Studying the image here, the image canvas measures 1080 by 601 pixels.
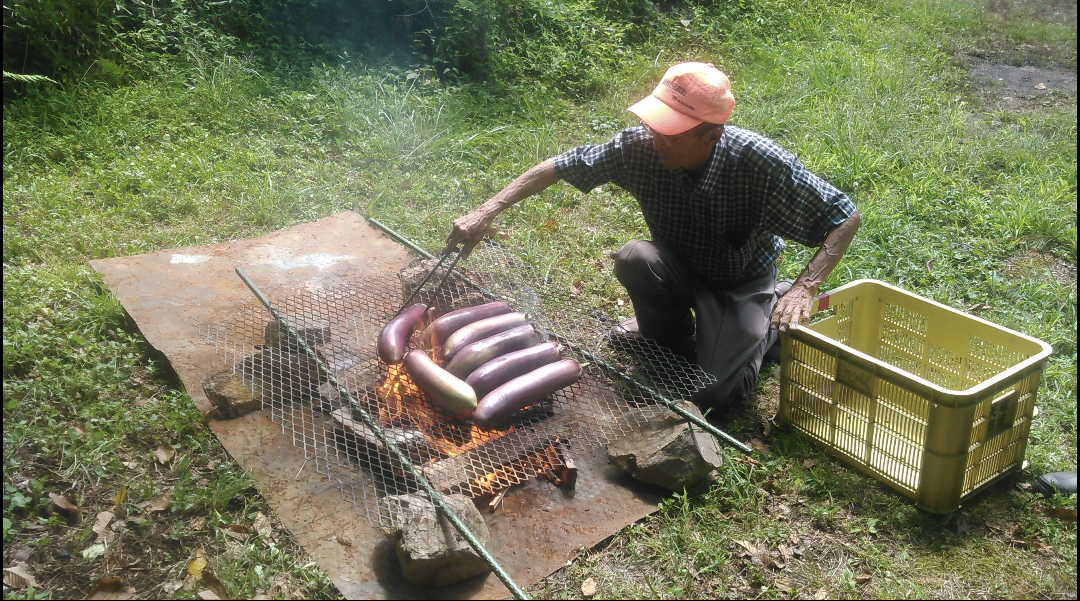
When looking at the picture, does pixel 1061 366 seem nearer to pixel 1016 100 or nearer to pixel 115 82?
pixel 1016 100

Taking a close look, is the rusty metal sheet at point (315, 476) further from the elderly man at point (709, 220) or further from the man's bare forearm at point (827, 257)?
the man's bare forearm at point (827, 257)

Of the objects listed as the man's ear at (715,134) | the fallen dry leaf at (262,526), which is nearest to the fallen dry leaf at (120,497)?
the fallen dry leaf at (262,526)

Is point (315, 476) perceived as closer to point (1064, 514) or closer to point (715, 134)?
point (715, 134)

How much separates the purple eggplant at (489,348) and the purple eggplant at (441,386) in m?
0.09

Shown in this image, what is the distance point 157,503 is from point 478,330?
156cm

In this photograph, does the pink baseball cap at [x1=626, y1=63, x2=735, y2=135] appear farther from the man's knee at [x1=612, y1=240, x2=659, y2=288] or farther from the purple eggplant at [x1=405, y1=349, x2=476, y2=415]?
the purple eggplant at [x1=405, y1=349, x2=476, y2=415]

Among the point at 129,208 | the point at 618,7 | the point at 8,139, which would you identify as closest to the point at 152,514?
the point at 129,208

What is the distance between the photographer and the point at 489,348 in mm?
3701

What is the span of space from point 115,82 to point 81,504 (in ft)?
17.0

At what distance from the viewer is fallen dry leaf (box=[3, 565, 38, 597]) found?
291 cm

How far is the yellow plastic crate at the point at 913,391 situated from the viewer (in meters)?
3.21

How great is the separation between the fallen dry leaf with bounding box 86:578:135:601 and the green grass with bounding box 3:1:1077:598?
0.16 feet

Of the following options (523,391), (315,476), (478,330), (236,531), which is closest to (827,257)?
(523,391)

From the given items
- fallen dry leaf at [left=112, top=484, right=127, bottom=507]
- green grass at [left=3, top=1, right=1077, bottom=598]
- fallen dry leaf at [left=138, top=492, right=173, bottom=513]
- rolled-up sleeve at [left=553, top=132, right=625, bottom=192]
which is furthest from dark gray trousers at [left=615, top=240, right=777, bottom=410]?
fallen dry leaf at [left=112, top=484, right=127, bottom=507]
